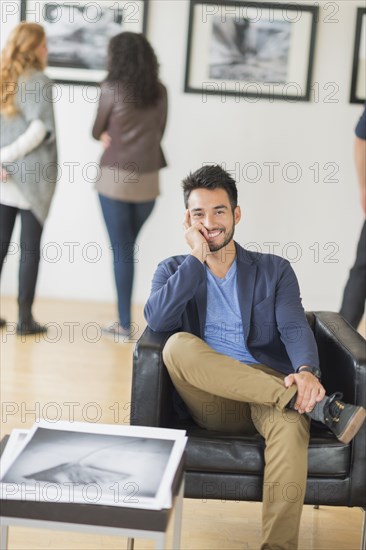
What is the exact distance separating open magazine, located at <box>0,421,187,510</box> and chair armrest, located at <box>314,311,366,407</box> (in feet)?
2.06

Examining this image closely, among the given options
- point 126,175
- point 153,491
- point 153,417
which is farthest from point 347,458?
point 126,175

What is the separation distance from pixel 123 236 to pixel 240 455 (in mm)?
2368

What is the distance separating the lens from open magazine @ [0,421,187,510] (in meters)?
1.83

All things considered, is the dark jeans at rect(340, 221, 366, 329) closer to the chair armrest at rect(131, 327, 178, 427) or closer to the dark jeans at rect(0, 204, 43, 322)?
the dark jeans at rect(0, 204, 43, 322)

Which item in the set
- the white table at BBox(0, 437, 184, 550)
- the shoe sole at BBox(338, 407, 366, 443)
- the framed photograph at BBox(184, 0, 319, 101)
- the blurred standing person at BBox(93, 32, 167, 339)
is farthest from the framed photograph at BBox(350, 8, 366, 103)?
the white table at BBox(0, 437, 184, 550)

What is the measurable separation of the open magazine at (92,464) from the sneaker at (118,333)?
257cm

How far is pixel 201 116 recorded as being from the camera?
518cm

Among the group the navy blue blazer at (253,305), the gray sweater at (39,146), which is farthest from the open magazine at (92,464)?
the gray sweater at (39,146)

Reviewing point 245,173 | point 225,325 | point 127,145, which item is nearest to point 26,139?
point 127,145

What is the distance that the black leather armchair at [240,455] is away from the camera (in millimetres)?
2484

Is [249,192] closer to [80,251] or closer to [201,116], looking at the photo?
[201,116]

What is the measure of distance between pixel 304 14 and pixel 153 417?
3.19 metres

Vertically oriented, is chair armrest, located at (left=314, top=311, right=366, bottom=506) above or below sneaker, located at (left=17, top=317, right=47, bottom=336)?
above

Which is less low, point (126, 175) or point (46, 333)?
point (126, 175)
